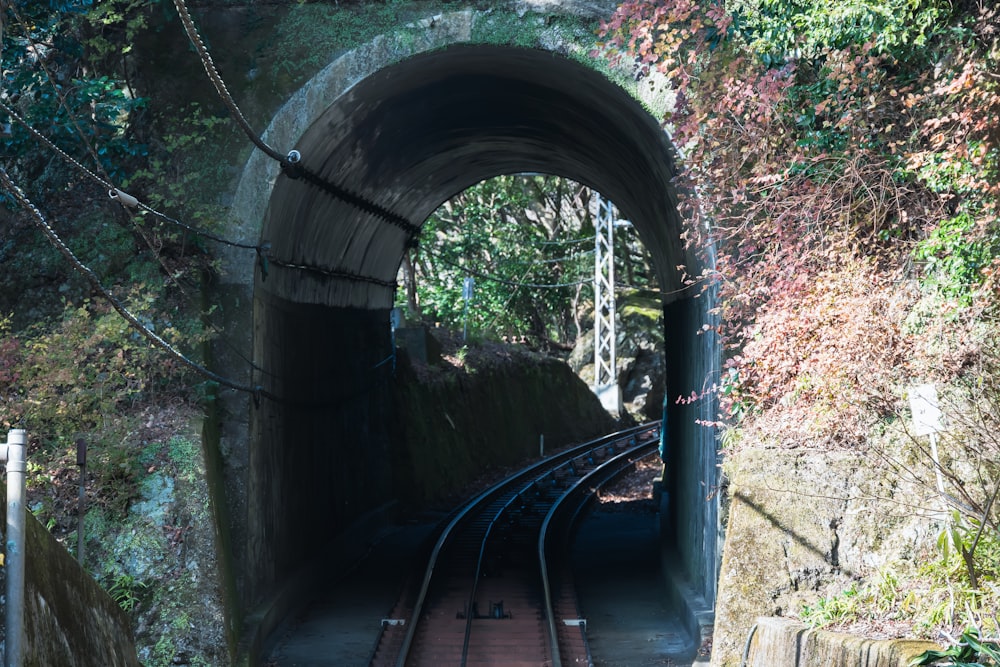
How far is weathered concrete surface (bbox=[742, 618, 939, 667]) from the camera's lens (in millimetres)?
5492

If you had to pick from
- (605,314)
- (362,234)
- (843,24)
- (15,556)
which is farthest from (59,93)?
(605,314)

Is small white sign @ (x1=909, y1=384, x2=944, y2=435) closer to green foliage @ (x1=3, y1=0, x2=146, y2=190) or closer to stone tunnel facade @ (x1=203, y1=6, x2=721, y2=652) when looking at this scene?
stone tunnel facade @ (x1=203, y1=6, x2=721, y2=652)

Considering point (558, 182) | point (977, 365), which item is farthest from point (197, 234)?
point (558, 182)

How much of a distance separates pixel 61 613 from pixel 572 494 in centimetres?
1573

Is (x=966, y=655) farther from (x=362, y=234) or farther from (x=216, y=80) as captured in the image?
(x=362, y=234)

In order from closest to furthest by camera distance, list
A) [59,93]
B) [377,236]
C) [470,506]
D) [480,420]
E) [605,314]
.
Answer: [59,93] < [377,236] < [470,506] < [480,420] < [605,314]

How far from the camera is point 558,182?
120ft

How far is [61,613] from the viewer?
4.75 m

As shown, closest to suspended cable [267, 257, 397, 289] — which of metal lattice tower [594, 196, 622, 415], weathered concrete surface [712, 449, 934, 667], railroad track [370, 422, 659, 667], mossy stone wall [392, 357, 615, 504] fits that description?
mossy stone wall [392, 357, 615, 504]

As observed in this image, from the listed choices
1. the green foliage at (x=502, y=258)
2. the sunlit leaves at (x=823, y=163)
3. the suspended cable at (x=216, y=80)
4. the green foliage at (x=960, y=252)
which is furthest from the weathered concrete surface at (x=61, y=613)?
the green foliage at (x=502, y=258)

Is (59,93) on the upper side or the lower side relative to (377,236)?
lower

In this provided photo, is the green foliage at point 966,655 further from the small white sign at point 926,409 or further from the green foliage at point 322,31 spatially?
the green foliage at point 322,31

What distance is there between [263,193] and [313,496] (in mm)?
4398

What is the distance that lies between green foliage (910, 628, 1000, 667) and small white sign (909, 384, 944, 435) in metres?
1.55
